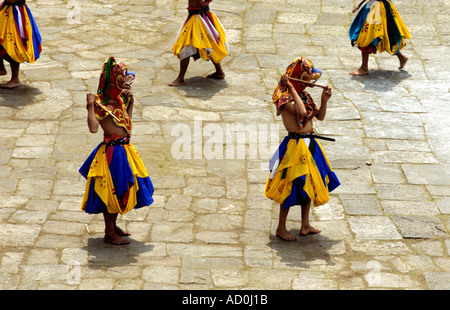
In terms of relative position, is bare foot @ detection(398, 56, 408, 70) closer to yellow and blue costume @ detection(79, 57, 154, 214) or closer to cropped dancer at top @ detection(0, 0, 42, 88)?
cropped dancer at top @ detection(0, 0, 42, 88)

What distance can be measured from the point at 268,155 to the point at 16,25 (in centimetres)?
375

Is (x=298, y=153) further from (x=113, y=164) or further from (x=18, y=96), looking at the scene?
(x=18, y=96)

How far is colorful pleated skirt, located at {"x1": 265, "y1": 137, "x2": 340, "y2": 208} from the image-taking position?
6.46 metres

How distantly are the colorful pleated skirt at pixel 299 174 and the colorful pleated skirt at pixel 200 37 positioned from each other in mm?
3618

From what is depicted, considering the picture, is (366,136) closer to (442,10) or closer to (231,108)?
(231,108)

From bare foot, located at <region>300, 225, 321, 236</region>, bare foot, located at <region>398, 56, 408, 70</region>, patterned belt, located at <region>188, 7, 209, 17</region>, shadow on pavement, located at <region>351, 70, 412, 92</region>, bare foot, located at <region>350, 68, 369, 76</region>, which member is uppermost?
patterned belt, located at <region>188, 7, 209, 17</region>

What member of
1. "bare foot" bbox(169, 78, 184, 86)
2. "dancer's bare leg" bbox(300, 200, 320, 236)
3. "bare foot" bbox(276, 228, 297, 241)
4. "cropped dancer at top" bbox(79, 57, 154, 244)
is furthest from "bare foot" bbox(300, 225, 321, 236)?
"bare foot" bbox(169, 78, 184, 86)

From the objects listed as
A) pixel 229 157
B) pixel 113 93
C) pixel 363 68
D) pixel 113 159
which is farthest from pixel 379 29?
pixel 113 159

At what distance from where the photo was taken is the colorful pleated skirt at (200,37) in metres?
9.81

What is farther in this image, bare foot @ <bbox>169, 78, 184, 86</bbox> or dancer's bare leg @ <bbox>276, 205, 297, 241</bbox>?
bare foot @ <bbox>169, 78, 184, 86</bbox>

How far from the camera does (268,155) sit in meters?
8.37

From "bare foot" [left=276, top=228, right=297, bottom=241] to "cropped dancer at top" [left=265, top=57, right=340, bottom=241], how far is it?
0.23 metres

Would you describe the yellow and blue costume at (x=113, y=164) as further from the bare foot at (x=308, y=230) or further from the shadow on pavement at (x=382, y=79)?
the shadow on pavement at (x=382, y=79)

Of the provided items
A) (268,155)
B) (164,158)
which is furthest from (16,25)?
(268,155)
